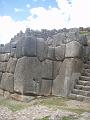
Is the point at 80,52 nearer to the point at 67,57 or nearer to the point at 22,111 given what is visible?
the point at 67,57

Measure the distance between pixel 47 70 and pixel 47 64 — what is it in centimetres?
26

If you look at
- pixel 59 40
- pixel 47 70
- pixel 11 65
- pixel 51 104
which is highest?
pixel 59 40

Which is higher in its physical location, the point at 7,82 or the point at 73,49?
the point at 73,49

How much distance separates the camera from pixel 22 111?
8.55 metres

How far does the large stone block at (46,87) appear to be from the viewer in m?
10.9

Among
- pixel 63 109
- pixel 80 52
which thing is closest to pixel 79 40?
pixel 80 52

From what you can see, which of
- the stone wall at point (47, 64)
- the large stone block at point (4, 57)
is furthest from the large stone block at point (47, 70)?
the large stone block at point (4, 57)

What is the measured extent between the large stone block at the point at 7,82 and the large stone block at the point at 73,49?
2.78m

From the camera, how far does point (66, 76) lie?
10695 mm

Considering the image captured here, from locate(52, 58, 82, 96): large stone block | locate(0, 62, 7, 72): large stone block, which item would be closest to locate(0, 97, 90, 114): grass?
locate(52, 58, 82, 96): large stone block

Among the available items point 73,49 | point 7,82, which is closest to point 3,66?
point 7,82

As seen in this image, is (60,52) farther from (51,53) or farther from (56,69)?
(56,69)

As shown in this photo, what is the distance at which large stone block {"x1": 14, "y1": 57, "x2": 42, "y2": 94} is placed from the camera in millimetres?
10523

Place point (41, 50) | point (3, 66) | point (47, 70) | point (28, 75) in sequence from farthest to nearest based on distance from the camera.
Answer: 1. point (3, 66)
2. point (47, 70)
3. point (41, 50)
4. point (28, 75)
